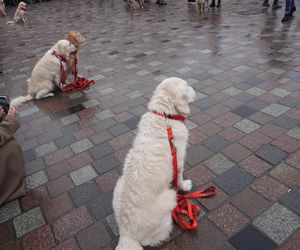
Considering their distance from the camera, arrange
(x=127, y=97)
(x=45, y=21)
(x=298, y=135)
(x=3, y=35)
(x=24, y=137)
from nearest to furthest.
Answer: (x=298, y=135) → (x=24, y=137) → (x=127, y=97) → (x=3, y=35) → (x=45, y=21)

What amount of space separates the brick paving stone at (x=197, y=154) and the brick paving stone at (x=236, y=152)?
0.24 m

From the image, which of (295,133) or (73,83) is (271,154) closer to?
(295,133)

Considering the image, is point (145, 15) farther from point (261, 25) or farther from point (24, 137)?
point (24, 137)

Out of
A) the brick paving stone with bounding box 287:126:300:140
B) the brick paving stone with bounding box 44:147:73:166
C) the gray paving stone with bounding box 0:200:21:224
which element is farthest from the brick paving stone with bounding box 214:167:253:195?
the gray paving stone with bounding box 0:200:21:224

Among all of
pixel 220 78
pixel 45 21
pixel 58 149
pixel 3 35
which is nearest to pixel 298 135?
pixel 220 78

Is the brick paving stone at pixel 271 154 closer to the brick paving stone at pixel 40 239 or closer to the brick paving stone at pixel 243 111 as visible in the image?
the brick paving stone at pixel 243 111

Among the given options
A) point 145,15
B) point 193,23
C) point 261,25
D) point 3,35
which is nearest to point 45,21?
point 3,35

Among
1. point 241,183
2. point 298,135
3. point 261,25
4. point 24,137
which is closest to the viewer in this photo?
point 241,183

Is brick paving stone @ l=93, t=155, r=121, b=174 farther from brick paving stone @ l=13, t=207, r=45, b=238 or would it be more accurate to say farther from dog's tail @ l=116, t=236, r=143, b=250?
dog's tail @ l=116, t=236, r=143, b=250

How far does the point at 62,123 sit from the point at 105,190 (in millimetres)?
2066

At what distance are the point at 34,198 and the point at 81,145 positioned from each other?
3.76 feet

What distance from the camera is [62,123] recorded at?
5055 millimetres

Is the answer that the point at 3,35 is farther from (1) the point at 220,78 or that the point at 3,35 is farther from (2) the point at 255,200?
(2) the point at 255,200

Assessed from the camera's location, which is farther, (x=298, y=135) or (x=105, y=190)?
(x=298, y=135)
